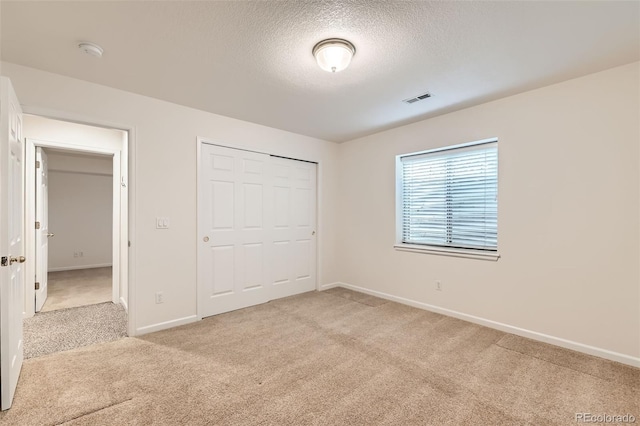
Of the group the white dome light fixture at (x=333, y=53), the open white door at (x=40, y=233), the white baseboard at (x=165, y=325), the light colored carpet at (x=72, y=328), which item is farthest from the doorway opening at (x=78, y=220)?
the white dome light fixture at (x=333, y=53)

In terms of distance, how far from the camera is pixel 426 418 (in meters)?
1.76

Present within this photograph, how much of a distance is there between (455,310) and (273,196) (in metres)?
2.77

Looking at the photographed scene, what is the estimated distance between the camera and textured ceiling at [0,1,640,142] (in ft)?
5.70

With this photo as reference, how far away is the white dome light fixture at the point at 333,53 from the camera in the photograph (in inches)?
79.4

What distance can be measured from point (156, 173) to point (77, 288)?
332cm

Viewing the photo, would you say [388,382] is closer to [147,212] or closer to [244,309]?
[244,309]

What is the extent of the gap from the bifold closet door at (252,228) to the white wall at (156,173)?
0.17 meters

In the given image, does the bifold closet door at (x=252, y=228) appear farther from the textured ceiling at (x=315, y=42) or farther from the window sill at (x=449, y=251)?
the window sill at (x=449, y=251)

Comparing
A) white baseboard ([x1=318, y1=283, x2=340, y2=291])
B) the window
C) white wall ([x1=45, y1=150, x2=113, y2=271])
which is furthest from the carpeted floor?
white wall ([x1=45, y1=150, x2=113, y2=271])

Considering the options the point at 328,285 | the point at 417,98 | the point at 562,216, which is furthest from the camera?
the point at 328,285

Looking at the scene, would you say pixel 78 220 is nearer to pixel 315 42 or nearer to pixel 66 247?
pixel 66 247

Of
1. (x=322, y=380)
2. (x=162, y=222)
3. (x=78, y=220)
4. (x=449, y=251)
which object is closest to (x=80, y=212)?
(x=78, y=220)

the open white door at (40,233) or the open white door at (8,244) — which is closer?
the open white door at (8,244)

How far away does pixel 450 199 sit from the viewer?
3.66 m
